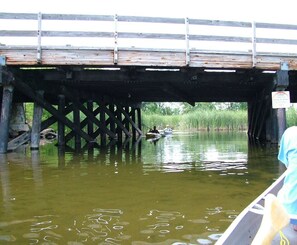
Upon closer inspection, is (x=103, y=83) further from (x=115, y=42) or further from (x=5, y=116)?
(x=5, y=116)

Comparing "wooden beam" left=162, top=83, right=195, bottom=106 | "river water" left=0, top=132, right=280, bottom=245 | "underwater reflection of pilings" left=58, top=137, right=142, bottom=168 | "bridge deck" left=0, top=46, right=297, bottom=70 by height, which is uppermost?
"bridge deck" left=0, top=46, right=297, bottom=70

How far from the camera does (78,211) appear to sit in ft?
13.8

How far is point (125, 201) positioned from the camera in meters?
4.70

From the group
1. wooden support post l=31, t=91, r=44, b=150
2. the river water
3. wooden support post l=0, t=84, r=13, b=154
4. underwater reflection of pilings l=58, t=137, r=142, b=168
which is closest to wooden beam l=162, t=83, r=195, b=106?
underwater reflection of pilings l=58, t=137, r=142, b=168

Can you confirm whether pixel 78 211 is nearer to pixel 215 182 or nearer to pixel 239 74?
pixel 215 182

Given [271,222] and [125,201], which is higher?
[271,222]

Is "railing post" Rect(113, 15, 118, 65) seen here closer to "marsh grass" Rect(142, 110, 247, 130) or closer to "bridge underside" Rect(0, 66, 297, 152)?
"bridge underside" Rect(0, 66, 297, 152)

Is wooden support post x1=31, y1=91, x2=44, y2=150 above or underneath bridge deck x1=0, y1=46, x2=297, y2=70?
underneath

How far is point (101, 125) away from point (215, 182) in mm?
9499

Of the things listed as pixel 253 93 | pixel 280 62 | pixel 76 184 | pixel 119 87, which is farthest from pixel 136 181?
pixel 253 93

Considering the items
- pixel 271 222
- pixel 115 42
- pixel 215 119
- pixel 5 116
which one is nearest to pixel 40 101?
pixel 5 116

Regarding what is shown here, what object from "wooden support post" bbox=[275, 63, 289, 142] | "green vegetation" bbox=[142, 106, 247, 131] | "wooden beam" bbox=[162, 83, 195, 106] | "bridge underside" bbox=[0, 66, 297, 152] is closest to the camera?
"wooden support post" bbox=[275, 63, 289, 142]

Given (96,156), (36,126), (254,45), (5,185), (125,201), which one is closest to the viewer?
(125,201)

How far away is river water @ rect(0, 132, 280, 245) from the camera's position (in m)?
3.36
